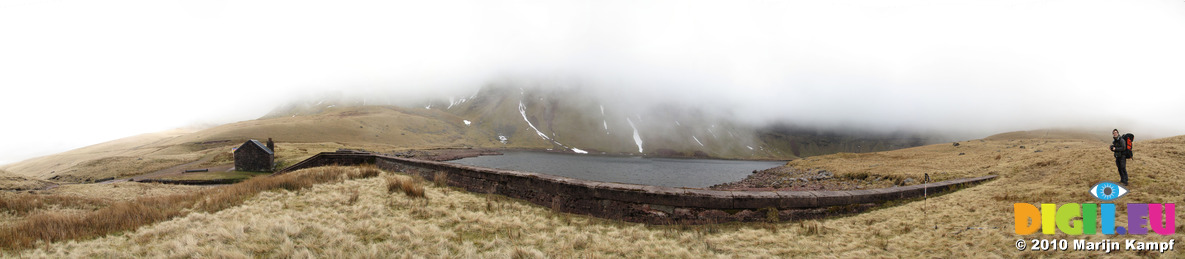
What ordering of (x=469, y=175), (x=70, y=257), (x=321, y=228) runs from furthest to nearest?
1. (x=469, y=175)
2. (x=321, y=228)
3. (x=70, y=257)

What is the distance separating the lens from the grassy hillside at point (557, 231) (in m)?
5.34

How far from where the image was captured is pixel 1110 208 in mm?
6141

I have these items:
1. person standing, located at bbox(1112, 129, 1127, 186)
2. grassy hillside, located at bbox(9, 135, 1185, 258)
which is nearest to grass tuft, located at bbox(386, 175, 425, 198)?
grassy hillside, located at bbox(9, 135, 1185, 258)

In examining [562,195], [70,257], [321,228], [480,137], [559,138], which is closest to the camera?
[70,257]

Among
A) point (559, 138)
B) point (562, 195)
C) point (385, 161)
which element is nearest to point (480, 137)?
point (559, 138)

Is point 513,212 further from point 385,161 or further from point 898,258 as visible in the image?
point 385,161

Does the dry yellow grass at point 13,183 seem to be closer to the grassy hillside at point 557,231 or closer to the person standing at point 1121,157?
the grassy hillside at point 557,231

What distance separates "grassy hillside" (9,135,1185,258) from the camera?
17.5 feet

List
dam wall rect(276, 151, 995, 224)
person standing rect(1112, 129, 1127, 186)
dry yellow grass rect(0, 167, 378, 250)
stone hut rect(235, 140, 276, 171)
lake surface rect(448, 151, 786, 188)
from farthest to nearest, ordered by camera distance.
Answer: lake surface rect(448, 151, 786, 188) < stone hut rect(235, 140, 276, 171) < person standing rect(1112, 129, 1127, 186) < dam wall rect(276, 151, 995, 224) < dry yellow grass rect(0, 167, 378, 250)

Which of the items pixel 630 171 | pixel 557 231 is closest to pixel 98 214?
pixel 557 231

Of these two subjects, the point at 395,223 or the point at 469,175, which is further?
the point at 469,175

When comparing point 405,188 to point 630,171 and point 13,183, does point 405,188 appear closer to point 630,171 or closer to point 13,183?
point 13,183

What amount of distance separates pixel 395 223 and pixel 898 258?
833cm

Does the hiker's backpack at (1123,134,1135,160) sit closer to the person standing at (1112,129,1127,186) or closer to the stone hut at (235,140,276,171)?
the person standing at (1112,129,1127,186)
